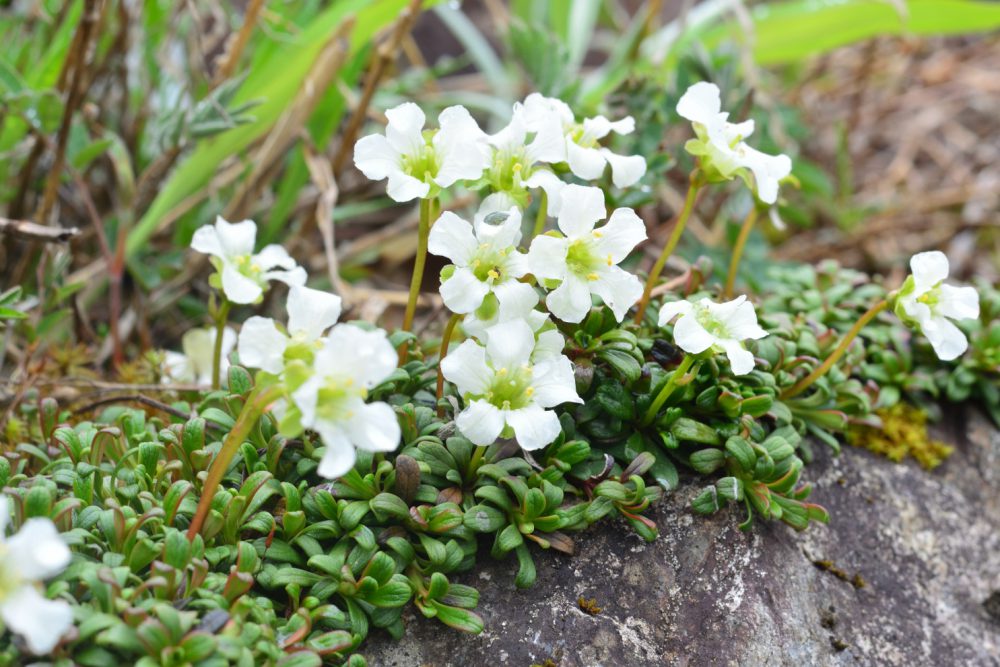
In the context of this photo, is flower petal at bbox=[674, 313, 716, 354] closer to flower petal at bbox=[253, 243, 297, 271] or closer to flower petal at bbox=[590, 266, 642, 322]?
flower petal at bbox=[590, 266, 642, 322]

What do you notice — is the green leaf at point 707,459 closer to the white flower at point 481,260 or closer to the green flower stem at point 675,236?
the green flower stem at point 675,236

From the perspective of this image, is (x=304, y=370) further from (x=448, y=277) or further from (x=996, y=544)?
(x=996, y=544)

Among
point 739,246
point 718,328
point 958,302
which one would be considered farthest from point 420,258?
point 958,302

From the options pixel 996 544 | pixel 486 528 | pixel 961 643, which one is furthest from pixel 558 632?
pixel 996 544

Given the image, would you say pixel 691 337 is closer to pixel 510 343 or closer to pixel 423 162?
pixel 510 343

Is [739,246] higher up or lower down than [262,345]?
lower down

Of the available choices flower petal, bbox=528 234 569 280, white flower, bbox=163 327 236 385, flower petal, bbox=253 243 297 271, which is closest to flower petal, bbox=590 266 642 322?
flower petal, bbox=528 234 569 280
